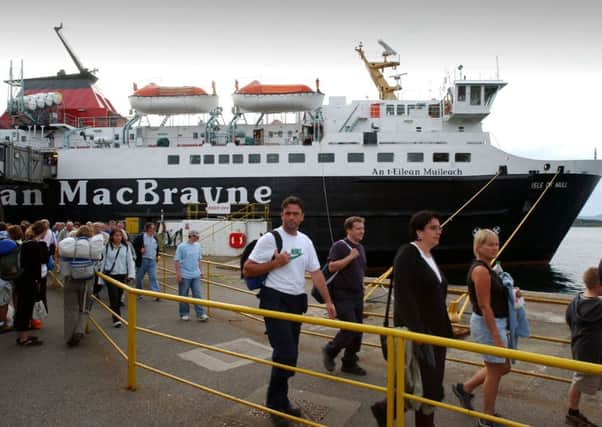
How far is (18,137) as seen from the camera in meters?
18.9

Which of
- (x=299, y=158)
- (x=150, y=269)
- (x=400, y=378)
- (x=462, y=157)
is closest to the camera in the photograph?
(x=400, y=378)

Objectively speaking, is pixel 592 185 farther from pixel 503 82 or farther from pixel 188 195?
pixel 188 195

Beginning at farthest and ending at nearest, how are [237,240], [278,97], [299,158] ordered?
[278,97] → [299,158] → [237,240]

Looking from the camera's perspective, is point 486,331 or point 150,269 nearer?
point 486,331

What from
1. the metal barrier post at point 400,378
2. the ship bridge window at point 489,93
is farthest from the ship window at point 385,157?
the metal barrier post at point 400,378

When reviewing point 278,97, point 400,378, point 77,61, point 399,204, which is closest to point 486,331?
point 400,378

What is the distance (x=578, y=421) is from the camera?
9.27 ft

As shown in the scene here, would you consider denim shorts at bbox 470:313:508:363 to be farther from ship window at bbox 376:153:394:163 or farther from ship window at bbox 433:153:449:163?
ship window at bbox 433:153:449:163

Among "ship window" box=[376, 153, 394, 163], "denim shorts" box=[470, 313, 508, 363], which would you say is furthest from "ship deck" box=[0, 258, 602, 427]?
"ship window" box=[376, 153, 394, 163]

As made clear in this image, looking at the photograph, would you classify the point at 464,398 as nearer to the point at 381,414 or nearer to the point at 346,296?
the point at 381,414

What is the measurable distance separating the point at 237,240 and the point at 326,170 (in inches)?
171

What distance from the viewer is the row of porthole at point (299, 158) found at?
15.3 m

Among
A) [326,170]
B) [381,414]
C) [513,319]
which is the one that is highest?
[326,170]

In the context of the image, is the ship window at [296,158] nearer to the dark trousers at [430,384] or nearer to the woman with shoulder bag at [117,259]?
the woman with shoulder bag at [117,259]
